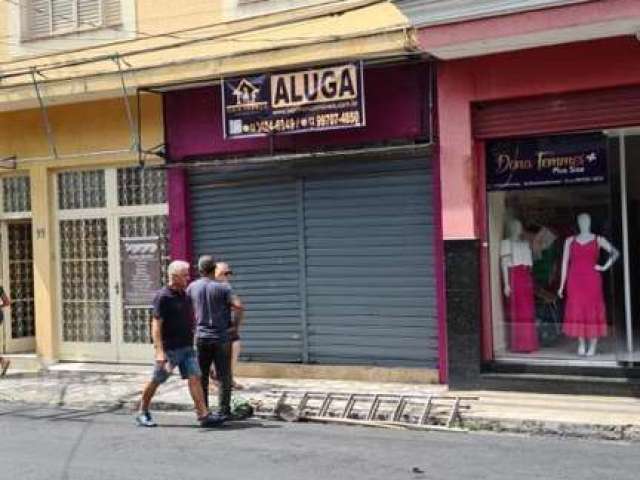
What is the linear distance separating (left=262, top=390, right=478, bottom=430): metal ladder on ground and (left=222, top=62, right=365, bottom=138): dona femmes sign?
346 cm

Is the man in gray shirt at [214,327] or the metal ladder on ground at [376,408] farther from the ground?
the man in gray shirt at [214,327]

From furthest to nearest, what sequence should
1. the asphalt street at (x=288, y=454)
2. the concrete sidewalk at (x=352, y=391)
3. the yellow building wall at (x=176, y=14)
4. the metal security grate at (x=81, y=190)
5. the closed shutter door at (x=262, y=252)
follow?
the metal security grate at (x=81, y=190)
the yellow building wall at (x=176, y=14)
the closed shutter door at (x=262, y=252)
the concrete sidewalk at (x=352, y=391)
the asphalt street at (x=288, y=454)

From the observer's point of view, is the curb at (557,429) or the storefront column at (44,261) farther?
the storefront column at (44,261)

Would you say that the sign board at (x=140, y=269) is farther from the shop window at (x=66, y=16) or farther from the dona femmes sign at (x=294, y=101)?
the shop window at (x=66, y=16)

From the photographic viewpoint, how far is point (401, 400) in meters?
10.2

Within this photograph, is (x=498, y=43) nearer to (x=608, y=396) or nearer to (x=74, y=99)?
(x=608, y=396)

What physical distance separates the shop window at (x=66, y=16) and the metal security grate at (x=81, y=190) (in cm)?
220

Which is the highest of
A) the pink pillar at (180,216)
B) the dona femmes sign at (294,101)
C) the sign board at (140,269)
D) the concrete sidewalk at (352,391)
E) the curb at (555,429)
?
the dona femmes sign at (294,101)

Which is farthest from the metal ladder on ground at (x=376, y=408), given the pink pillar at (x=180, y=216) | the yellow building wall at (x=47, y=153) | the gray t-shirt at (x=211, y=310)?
the yellow building wall at (x=47, y=153)

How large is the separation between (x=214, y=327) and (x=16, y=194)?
7.18 metres

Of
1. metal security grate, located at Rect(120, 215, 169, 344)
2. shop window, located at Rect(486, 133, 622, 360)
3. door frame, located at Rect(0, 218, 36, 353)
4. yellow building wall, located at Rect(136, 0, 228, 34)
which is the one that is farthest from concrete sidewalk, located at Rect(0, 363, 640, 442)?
yellow building wall, located at Rect(136, 0, 228, 34)

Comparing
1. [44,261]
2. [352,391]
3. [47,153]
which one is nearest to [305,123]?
[352,391]

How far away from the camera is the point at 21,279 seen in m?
16.3

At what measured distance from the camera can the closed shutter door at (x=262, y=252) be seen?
13.2 metres
